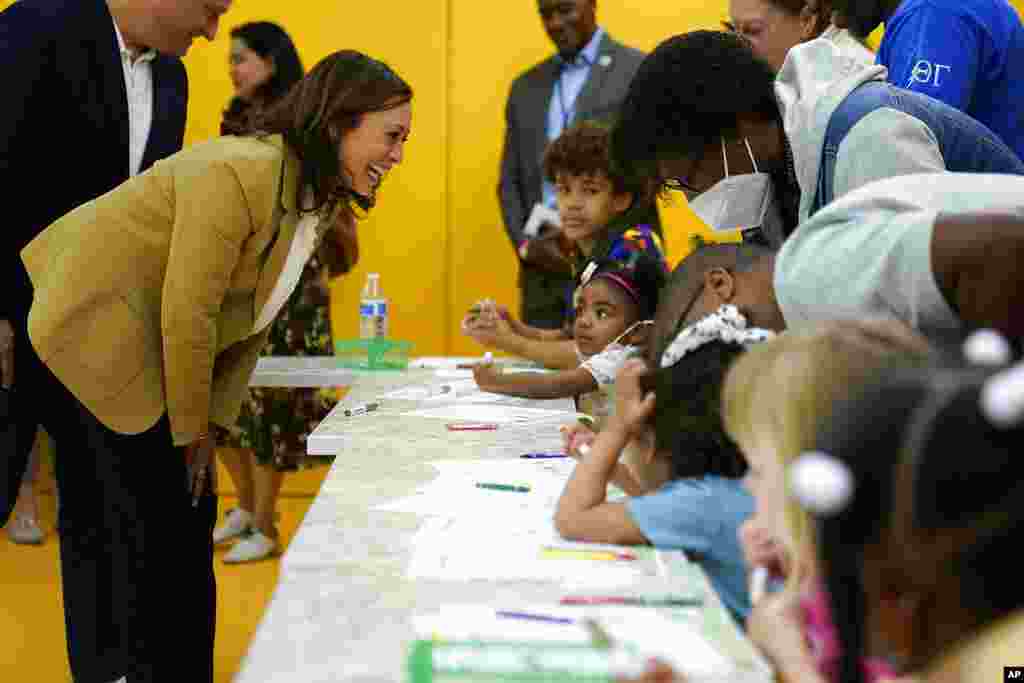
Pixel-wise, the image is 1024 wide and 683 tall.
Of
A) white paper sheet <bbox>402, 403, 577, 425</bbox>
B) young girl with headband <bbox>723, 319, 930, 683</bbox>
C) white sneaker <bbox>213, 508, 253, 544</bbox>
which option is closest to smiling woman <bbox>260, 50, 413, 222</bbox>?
white paper sheet <bbox>402, 403, 577, 425</bbox>

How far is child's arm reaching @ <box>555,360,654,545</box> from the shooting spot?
1631 mm

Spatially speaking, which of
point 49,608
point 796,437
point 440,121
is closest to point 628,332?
point 796,437

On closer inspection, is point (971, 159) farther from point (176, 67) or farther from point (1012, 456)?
point (176, 67)

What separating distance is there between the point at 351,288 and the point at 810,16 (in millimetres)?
3648

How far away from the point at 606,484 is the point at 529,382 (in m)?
1.40

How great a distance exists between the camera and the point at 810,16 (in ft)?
7.89

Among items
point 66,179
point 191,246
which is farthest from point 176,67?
point 191,246

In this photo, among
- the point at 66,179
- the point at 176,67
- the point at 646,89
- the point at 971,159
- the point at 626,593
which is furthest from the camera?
the point at 176,67

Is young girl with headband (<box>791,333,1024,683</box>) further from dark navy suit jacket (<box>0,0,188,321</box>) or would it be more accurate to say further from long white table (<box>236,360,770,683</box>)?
dark navy suit jacket (<box>0,0,188,321</box>)

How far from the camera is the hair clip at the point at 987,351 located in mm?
1066

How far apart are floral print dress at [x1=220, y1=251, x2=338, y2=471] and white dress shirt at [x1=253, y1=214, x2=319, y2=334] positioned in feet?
6.15

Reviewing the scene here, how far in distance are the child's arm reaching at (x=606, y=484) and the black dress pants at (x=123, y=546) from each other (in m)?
1.27

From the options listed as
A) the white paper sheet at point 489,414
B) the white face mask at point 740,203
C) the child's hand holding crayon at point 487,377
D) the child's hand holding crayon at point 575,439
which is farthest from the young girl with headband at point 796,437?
the child's hand holding crayon at point 487,377

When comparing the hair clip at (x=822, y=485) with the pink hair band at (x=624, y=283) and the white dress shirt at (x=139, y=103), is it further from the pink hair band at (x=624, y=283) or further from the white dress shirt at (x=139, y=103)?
the white dress shirt at (x=139, y=103)
